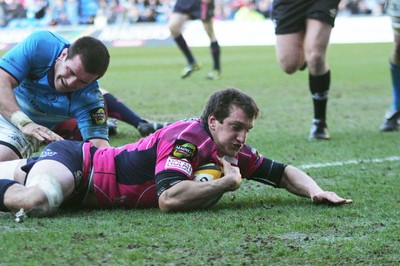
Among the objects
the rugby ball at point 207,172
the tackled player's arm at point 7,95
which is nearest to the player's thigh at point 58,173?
the rugby ball at point 207,172

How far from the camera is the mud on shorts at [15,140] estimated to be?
5596 mm

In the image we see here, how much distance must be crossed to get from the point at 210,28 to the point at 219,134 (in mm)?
10265

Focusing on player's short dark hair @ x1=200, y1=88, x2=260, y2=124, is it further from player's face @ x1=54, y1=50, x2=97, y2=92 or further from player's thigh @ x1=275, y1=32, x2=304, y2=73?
player's thigh @ x1=275, y1=32, x2=304, y2=73

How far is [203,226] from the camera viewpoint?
4.22 metres

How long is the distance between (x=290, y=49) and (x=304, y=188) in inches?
128

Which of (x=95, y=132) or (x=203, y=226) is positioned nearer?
(x=203, y=226)

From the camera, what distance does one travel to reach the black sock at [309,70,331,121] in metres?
7.82

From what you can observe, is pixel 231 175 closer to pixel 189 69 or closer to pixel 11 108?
pixel 11 108

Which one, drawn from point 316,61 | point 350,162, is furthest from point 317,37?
point 350,162

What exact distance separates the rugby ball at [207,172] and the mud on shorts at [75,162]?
587 mm

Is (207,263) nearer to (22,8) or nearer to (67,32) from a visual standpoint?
(67,32)

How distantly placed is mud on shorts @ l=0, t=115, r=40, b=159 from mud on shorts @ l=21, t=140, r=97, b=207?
0.88 metres

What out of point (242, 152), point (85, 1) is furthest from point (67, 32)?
point (242, 152)

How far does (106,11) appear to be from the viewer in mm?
33750
